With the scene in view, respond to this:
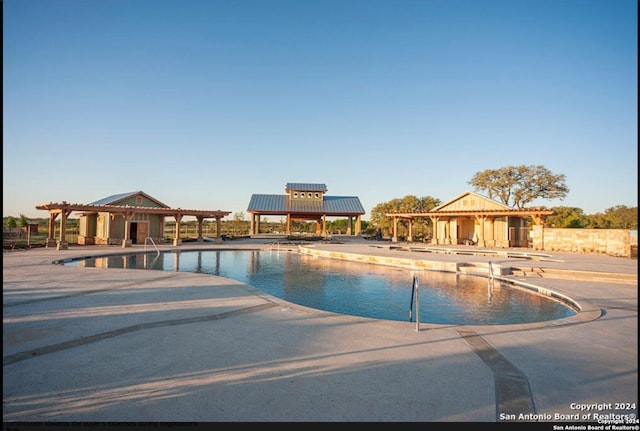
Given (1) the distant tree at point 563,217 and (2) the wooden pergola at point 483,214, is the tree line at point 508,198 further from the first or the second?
(2) the wooden pergola at point 483,214

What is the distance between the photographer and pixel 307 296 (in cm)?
901

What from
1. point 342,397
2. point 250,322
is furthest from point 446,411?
point 250,322

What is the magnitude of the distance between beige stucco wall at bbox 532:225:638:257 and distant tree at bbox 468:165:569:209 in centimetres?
1668

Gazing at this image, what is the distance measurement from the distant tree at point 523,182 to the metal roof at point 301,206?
17.4 meters

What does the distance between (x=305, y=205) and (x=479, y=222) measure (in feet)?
58.4

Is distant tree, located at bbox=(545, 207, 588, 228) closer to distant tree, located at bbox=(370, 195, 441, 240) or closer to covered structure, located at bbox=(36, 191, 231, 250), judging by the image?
distant tree, located at bbox=(370, 195, 441, 240)

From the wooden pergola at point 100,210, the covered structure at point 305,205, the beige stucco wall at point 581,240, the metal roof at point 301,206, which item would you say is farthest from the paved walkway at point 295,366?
the covered structure at point 305,205

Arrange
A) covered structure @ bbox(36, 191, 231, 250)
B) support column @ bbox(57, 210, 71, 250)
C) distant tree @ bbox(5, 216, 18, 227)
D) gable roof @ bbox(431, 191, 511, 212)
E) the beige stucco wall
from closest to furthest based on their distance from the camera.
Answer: the beige stucco wall
support column @ bbox(57, 210, 71, 250)
covered structure @ bbox(36, 191, 231, 250)
gable roof @ bbox(431, 191, 511, 212)
distant tree @ bbox(5, 216, 18, 227)

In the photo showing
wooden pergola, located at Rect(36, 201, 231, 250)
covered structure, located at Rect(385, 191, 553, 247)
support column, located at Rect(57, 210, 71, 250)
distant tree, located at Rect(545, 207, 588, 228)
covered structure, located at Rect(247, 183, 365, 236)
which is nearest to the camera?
support column, located at Rect(57, 210, 71, 250)

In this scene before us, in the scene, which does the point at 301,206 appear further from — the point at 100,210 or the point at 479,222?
the point at 100,210

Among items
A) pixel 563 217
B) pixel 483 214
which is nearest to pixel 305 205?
pixel 483 214

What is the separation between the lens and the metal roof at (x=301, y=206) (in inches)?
1345

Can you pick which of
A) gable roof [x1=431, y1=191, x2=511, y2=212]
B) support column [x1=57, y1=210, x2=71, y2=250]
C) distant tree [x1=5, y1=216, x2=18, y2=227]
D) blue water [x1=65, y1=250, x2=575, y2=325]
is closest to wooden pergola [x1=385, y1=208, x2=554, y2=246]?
gable roof [x1=431, y1=191, x2=511, y2=212]

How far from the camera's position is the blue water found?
24.0 ft
